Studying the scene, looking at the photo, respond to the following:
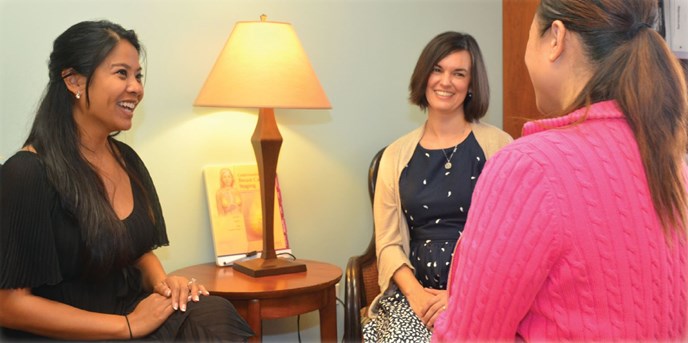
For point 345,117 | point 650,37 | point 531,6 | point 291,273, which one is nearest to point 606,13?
point 650,37

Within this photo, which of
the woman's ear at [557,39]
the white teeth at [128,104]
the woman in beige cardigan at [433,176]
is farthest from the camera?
the woman in beige cardigan at [433,176]

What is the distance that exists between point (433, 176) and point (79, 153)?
4.05 ft

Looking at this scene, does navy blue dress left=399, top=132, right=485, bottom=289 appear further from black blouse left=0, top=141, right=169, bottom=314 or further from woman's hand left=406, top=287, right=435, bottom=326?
black blouse left=0, top=141, right=169, bottom=314

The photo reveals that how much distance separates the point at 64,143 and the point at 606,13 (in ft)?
4.73

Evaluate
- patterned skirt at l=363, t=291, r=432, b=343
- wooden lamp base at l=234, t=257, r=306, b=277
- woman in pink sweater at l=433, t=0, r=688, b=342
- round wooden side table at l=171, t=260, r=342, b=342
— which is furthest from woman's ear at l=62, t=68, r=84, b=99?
woman in pink sweater at l=433, t=0, r=688, b=342

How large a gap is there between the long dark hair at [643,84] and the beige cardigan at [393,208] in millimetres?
1498

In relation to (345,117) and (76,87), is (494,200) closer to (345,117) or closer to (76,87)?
(76,87)

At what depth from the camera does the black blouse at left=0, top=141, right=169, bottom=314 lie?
5.90 ft

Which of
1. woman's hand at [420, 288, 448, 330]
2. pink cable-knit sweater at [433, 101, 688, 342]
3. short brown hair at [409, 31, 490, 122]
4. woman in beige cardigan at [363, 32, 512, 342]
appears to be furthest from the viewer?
short brown hair at [409, 31, 490, 122]

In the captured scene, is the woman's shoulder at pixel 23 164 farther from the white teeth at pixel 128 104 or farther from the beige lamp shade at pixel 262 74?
the beige lamp shade at pixel 262 74

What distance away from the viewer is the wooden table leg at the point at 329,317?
2.64m

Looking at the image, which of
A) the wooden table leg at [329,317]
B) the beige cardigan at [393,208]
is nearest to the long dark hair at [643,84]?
the beige cardigan at [393,208]

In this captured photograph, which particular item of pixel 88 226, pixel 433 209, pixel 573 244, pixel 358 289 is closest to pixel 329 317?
pixel 358 289

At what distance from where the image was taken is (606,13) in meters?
1.15
